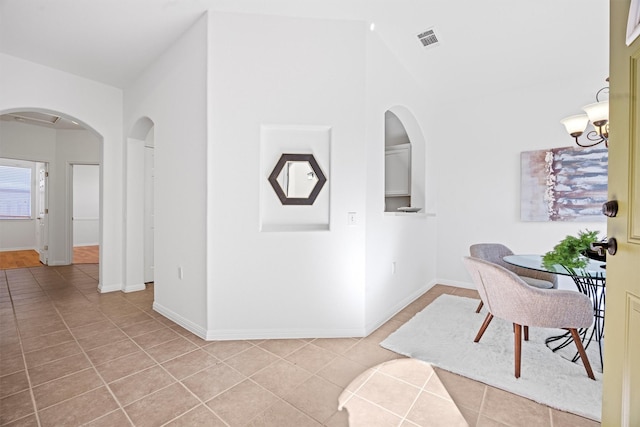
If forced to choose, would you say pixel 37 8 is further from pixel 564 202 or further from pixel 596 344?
pixel 564 202

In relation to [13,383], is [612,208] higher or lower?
higher

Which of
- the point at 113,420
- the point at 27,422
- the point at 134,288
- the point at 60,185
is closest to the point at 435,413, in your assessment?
the point at 113,420

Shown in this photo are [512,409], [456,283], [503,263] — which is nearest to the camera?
[512,409]

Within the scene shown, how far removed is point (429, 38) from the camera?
2791 millimetres

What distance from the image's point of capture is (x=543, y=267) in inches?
84.8

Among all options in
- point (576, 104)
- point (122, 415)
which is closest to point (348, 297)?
point (122, 415)

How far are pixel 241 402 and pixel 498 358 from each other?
1889 millimetres

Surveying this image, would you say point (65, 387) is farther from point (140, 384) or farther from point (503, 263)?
point (503, 263)

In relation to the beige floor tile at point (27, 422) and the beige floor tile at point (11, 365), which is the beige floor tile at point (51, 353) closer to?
the beige floor tile at point (11, 365)

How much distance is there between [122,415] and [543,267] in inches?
116

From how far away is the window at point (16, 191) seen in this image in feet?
24.6

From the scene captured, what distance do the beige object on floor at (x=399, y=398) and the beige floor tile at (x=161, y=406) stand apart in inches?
35.9

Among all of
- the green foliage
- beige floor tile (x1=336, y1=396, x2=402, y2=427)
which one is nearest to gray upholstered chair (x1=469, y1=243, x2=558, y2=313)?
the green foliage

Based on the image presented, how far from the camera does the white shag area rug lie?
1.74 meters
